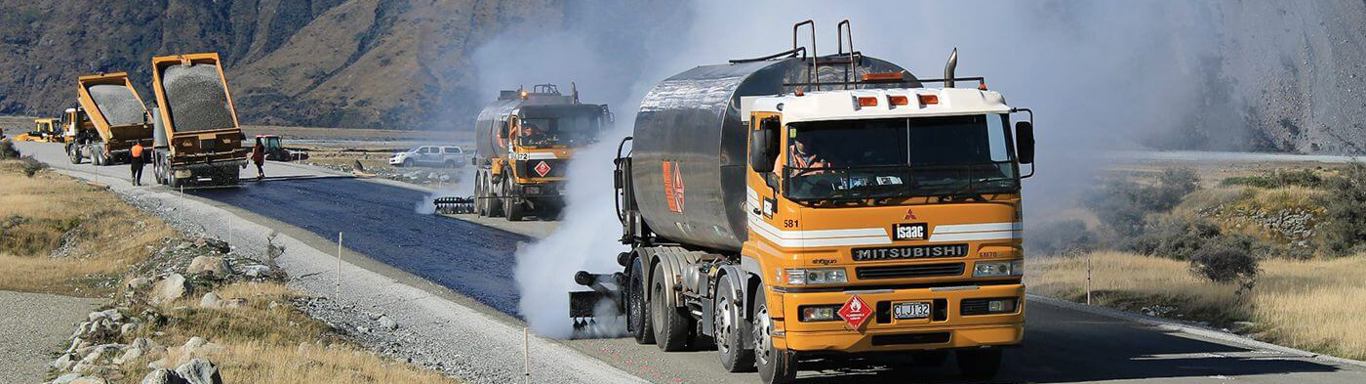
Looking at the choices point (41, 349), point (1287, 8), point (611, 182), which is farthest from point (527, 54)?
Result: point (41, 349)

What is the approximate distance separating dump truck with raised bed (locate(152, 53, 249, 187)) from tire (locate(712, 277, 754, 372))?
3498 centimetres

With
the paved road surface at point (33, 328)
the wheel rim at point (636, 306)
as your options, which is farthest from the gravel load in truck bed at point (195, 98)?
the wheel rim at point (636, 306)

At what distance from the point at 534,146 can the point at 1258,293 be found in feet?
64.8

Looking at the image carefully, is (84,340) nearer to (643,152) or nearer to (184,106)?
(643,152)

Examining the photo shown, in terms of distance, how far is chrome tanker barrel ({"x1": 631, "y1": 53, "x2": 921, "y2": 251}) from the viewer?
47.6 feet

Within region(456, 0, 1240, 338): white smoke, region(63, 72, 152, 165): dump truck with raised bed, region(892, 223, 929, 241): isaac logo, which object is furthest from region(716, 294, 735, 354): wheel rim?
region(63, 72, 152, 165): dump truck with raised bed

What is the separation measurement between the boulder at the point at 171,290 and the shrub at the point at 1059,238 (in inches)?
656

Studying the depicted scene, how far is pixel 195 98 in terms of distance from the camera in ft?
155

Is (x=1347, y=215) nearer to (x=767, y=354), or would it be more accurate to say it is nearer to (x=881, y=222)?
(x=767, y=354)

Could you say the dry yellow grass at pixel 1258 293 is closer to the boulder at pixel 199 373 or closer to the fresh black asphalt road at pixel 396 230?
the fresh black asphalt road at pixel 396 230

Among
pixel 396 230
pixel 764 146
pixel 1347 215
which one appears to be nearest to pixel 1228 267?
pixel 764 146

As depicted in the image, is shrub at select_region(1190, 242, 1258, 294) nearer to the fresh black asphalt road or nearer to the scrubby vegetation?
the scrubby vegetation

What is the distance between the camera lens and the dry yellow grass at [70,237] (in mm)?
26781

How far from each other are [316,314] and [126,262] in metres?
10.4
